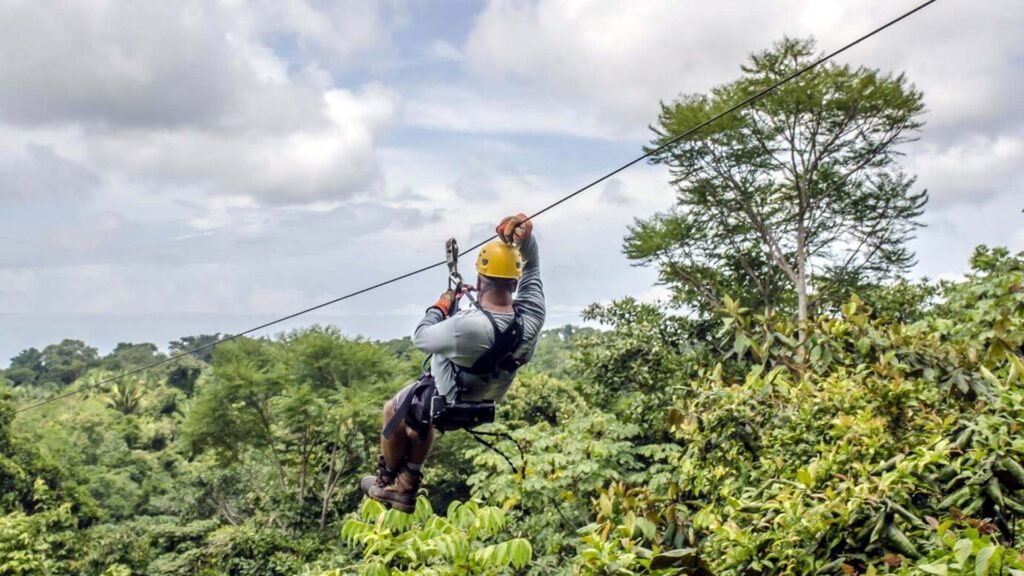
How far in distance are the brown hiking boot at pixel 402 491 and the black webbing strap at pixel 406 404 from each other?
Answer: 0.25 meters

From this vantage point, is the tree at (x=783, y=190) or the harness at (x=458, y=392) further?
the tree at (x=783, y=190)

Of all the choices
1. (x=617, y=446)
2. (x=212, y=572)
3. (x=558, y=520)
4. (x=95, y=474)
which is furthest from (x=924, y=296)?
(x=95, y=474)

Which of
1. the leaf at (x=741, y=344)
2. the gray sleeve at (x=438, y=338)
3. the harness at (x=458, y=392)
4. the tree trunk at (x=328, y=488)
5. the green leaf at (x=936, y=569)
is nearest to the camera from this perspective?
the green leaf at (x=936, y=569)

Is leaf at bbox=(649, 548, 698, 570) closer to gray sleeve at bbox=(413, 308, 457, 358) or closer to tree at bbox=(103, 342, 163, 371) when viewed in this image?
gray sleeve at bbox=(413, 308, 457, 358)

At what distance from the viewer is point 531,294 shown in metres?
3.53

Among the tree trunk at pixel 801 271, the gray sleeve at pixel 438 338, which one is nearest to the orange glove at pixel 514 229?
the gray sleeve at pixel 438 338

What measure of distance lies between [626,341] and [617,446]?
1919 mm

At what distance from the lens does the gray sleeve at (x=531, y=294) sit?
3.45 meters

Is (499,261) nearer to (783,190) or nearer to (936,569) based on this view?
(936,569)

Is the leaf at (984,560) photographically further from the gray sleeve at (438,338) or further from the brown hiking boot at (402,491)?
the brown hiking boot at (402,491)

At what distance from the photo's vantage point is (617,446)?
11875mm

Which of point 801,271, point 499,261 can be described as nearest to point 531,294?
point 499,261

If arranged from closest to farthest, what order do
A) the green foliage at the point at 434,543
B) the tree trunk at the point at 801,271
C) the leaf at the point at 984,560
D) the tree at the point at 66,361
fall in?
the leaf at the point at 984,560
the green foliage at the point at 434,543
the tree trunk at the point at 801,271
the tree at the point at 66,361

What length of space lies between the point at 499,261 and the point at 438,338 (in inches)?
14.5
